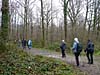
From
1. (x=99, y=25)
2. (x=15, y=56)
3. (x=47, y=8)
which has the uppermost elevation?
(x=47, y=8)

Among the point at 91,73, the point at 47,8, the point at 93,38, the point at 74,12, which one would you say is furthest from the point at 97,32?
the point at 91,73

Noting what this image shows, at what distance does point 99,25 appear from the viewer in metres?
45.4

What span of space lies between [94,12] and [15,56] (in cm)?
3347

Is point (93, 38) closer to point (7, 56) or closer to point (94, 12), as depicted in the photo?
point (94, 12)

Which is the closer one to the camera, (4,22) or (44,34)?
(4,22)

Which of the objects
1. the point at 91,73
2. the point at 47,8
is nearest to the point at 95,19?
the point at 47,8

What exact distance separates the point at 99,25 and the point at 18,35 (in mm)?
32202

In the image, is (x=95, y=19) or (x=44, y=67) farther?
(x=95, y=19)

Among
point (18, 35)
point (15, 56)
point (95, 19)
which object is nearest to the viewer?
point (15, 56)

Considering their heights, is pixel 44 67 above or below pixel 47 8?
below

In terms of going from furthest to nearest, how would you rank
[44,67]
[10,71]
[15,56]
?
1. [15,56]
2. [44,67]
3. [10,71]

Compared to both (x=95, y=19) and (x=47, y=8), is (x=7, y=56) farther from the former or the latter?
(x=47, y=8)

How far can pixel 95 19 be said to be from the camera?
4412 cm

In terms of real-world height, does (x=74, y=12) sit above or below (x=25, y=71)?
above
